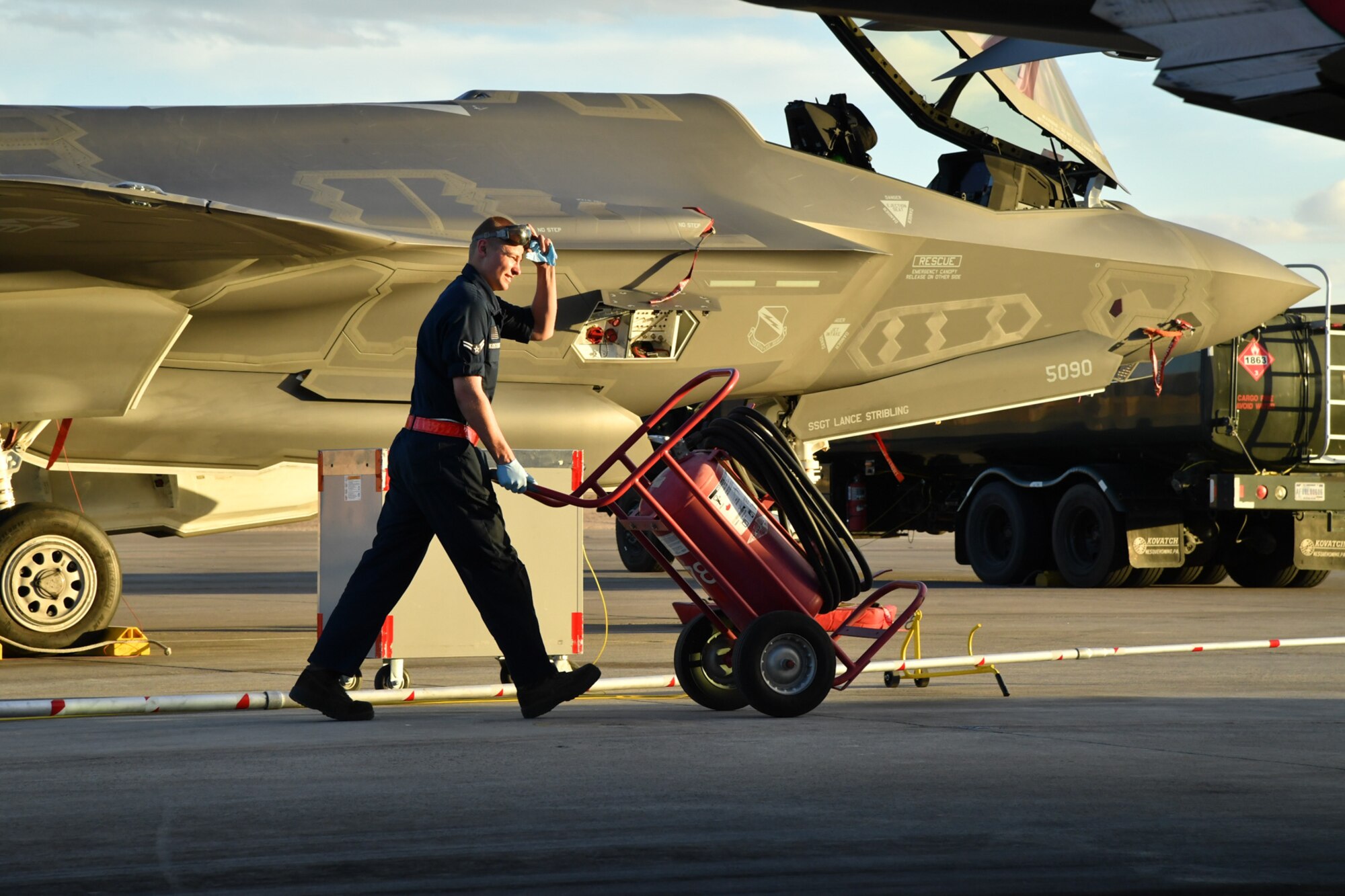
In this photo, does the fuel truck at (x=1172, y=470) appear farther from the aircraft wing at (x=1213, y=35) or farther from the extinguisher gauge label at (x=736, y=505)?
the aircraft wing at (x=1213, y=35)

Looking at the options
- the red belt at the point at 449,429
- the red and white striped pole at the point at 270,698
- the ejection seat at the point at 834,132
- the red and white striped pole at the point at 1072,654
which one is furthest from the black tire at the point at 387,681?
the ejection seat at the point at 834,132

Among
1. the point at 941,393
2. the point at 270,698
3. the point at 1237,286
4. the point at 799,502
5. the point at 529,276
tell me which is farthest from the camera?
the point at 1237,286

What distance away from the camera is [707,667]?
6430mm

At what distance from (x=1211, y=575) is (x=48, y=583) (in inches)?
562

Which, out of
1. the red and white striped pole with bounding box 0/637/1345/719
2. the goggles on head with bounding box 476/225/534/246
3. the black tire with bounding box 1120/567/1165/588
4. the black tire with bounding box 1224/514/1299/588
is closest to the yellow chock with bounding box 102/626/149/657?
the red and white striped pole with bounding box 0/637/1345/719

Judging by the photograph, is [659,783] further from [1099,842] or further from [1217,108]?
[1217,108]

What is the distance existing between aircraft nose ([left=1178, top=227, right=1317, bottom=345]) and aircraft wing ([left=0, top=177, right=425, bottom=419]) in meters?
6.76

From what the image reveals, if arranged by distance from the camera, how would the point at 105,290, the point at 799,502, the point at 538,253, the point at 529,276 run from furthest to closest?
1. the point at 529,276
2. the point at 105,290
3. the point at 799,502
4. the point at 538,253

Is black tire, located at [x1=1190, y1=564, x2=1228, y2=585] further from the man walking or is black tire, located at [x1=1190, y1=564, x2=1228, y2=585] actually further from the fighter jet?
the man walking

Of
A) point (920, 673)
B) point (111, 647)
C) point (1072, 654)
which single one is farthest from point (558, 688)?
point (111, 647)

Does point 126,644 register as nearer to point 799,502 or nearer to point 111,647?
point 111,647

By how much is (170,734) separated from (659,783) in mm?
2174

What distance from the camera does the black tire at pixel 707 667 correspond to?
641 cm

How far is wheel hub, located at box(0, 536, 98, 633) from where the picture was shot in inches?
365
